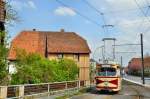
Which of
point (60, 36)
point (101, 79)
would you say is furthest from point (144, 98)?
point (60, 36)

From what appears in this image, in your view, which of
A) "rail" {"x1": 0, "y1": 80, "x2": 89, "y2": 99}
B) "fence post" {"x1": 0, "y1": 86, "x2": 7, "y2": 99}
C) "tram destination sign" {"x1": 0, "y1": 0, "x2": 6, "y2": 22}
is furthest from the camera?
"tram destination sign" {"x1": 0, "y1": 0, "x2": 6, "y2": 22}

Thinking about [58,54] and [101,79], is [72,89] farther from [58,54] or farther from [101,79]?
[58,54]

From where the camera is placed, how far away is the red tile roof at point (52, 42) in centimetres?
7581

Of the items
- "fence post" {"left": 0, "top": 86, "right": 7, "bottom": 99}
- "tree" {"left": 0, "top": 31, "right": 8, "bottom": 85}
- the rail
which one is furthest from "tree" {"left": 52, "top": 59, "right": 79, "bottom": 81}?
"fence post" {"left": 0, "top": 86, "right": 7, "bottom": 99}

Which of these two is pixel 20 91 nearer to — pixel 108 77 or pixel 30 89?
pixel 30 89

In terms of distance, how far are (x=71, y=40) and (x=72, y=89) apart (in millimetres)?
40636

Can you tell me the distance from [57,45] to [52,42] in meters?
1.48

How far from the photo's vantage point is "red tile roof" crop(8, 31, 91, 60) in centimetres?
7581

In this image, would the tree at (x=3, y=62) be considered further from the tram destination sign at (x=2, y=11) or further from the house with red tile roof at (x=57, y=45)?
the house with red tile roof at (x=57, y=45)

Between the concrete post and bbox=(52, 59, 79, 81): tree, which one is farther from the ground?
bbox=(52, 59, 79, 81): tree

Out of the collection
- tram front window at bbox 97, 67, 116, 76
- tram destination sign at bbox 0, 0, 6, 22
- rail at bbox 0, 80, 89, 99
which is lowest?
rail at bbox 0, 80, 89, 99

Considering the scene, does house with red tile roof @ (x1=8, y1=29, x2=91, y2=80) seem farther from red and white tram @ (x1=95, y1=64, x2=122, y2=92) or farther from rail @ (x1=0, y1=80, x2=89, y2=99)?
rail @ (x1=0, y1=80, x2=89, y2=99)

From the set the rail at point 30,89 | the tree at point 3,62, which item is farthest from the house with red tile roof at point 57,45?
the tree at point 3,62

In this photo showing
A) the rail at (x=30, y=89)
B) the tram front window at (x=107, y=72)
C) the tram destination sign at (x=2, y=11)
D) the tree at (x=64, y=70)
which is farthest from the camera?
the tram front window at (x=107, y=72)
